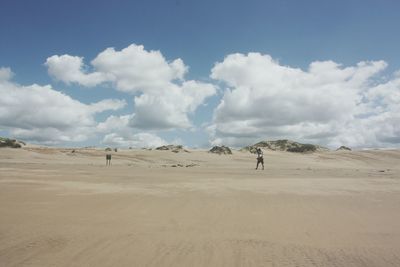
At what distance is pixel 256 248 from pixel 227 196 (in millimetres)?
4989

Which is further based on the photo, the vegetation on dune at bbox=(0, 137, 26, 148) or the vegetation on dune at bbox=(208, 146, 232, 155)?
the vegetation on dune at bbox=(208, 146, 232, 155)

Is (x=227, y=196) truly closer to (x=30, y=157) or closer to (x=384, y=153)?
(x=30, y=157)

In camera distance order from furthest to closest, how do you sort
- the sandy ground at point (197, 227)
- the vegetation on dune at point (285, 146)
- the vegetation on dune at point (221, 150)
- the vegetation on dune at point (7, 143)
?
the vegetation on dune at point (285, 146) → the vegetation on dune at point (221, 150) → the vegetation on dune at point (7, 143) → the sandy ground at point (197, 227)

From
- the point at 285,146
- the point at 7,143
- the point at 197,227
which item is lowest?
the point at 197,227

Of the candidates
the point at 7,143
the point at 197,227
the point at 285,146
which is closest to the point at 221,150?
the point at 285,146

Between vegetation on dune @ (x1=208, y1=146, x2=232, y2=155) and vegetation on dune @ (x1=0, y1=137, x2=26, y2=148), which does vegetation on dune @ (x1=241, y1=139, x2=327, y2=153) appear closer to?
vegetation on dune @ (x1=208, y1=146, x2=232, y2=155)

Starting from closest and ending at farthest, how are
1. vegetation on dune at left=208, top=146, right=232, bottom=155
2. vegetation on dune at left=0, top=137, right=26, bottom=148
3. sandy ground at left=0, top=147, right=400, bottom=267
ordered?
sandy ground at left=0, top=147, right=400, bottom=267 < vegetation on dune at left=0, top=137, right=26, bottom=148 < vegetation on dune at left=208, top=146, right=232, bottom=155

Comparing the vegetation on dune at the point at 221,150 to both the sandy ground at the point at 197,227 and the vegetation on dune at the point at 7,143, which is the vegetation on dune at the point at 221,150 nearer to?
the vegetation on dune at the point at 7,143

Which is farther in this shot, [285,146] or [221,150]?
[285,146]

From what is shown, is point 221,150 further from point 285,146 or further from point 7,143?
point 7,143

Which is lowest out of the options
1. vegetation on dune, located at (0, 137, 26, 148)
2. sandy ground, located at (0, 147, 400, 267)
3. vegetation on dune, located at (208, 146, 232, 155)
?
sandy ground, located at (0, 147, 400, 267)

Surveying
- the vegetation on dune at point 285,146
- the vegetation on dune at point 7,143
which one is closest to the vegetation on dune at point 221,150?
the vegetation on dune at point 285,146

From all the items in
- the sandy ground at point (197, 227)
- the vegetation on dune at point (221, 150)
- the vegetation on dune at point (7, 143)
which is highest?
the vegetation on dune at point (7, 143)

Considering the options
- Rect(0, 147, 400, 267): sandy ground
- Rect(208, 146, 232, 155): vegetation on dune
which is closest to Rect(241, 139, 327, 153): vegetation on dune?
Rect(208, 146, 232, 155): vegetation on dune
